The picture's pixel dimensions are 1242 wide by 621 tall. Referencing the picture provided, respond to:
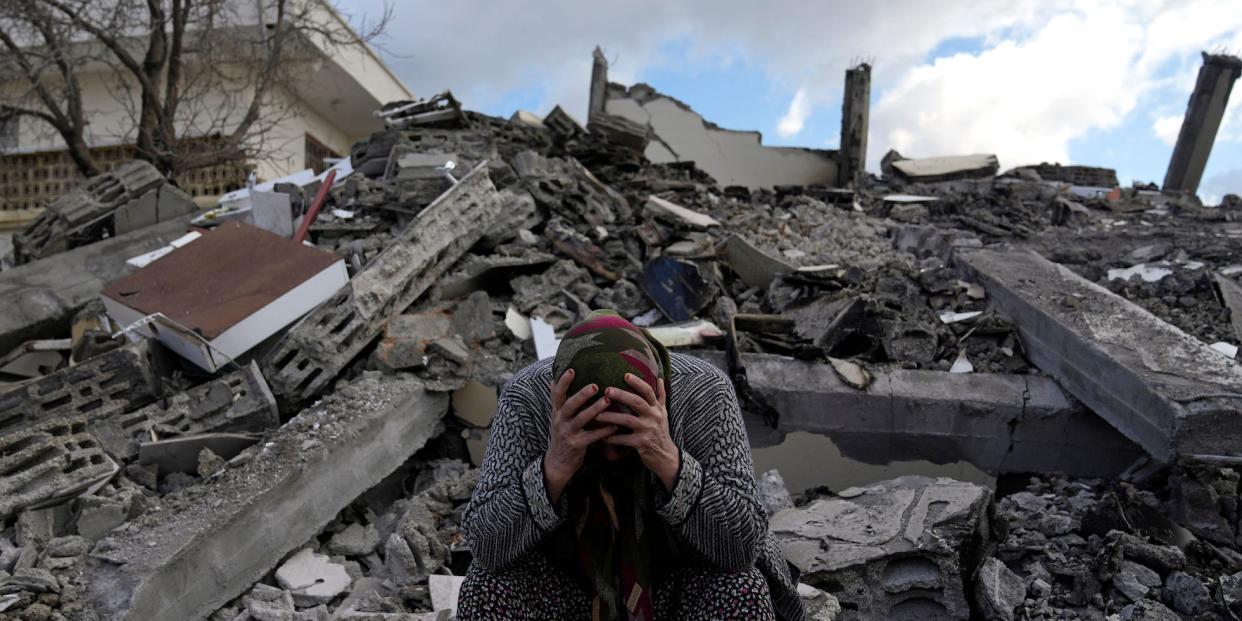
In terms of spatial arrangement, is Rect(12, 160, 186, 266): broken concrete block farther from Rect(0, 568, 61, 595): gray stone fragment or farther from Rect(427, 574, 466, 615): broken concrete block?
Rect(427, 574, 466, 615): broken concrete block

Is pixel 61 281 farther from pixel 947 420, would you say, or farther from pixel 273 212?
pixel 947 420

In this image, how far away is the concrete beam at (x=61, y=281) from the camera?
5.00 meters

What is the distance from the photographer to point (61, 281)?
547 centimetres

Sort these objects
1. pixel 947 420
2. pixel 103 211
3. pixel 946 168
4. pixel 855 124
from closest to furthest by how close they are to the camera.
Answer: pixel 947 420
pixel 103 211
pixel 946 168
pixel 855 124

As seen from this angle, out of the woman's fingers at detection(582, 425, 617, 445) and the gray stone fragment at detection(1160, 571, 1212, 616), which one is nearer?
the woman's fingers at detection(582, 425, 617, 445)

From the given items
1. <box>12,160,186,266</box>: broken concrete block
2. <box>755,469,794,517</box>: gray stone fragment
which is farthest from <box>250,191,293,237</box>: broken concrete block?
<box>755,469,794,517</box>: gray stone fragment

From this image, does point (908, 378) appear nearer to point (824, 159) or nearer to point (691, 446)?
point (691, 446)

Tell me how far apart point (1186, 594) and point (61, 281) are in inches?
273

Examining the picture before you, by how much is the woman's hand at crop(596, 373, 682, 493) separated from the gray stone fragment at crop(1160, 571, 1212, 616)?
2225 millimetres

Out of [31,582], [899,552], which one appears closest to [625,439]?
[899,552]

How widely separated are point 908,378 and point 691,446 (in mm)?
2540

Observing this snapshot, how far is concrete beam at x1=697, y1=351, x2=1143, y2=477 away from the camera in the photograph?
13.0ft

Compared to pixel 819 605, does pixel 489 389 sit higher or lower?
higher

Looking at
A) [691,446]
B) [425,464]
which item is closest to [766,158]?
[425,464]
